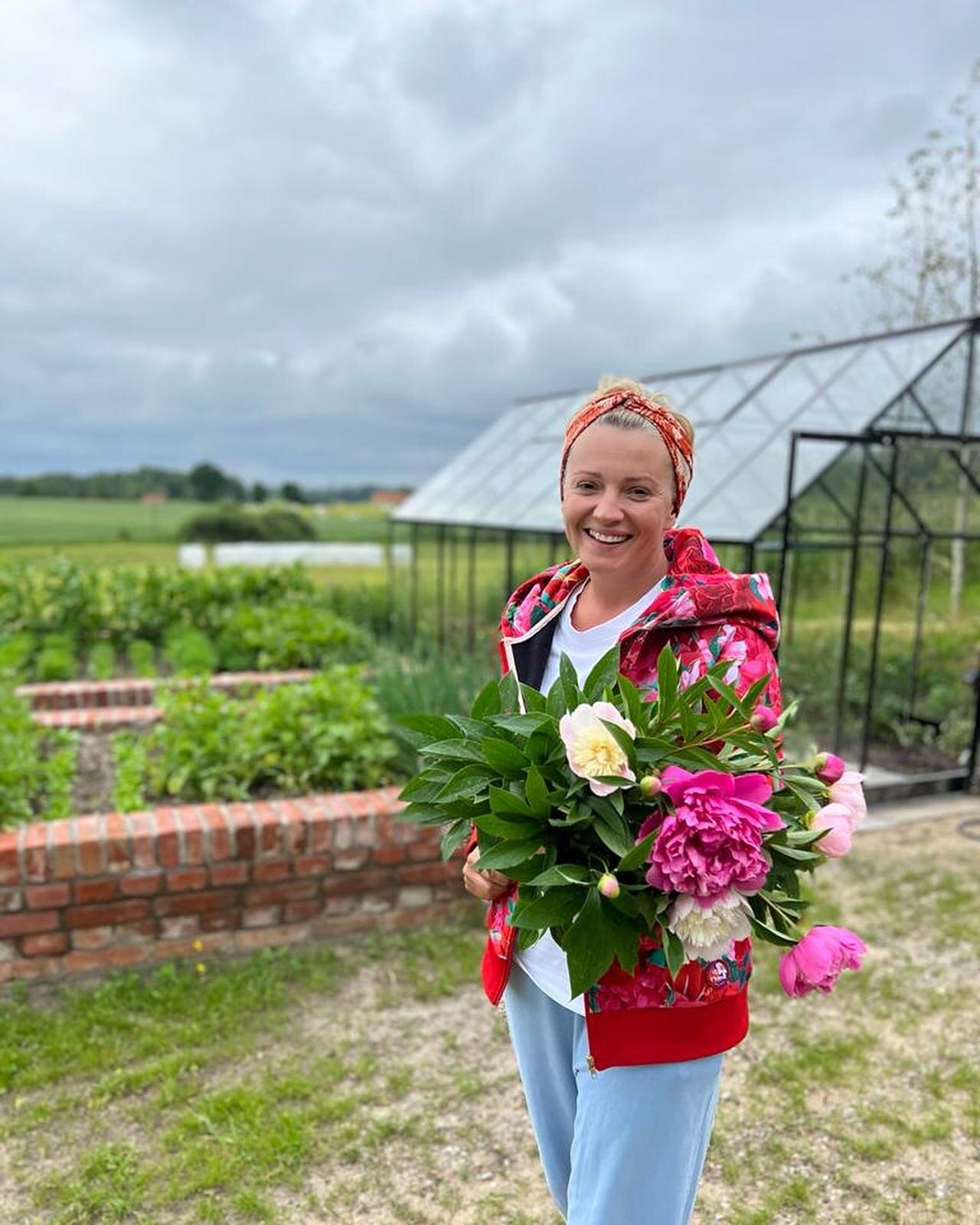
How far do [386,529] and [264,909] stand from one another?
6.33 meters

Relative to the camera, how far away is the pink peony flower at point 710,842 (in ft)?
3.54

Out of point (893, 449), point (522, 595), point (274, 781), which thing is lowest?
point (274, 781)

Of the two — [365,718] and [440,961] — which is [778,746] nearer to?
[440,961]

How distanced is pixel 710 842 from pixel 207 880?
244 cm

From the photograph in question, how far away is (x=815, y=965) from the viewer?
1.21 meters

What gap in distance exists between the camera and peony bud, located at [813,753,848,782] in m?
1.32

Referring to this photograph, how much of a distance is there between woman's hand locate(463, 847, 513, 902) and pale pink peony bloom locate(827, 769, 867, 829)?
0.50m

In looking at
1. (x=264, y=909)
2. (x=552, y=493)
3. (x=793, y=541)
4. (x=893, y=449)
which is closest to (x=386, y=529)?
(x=552, y=493)

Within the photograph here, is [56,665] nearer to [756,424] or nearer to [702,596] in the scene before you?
[756,424]

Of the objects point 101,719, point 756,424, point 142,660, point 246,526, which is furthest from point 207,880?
point 246,526

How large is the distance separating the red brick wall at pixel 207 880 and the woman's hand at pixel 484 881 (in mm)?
1785

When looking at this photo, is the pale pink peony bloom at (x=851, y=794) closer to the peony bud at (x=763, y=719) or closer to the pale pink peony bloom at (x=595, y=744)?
the peony bud at (x=763, y=719)

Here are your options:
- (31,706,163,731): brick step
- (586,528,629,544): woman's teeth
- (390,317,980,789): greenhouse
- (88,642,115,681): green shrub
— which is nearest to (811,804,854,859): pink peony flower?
(586,528,629,544): woman's teeth

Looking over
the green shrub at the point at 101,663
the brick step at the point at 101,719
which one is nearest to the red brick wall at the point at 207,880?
the brick step at the point at 101,719
